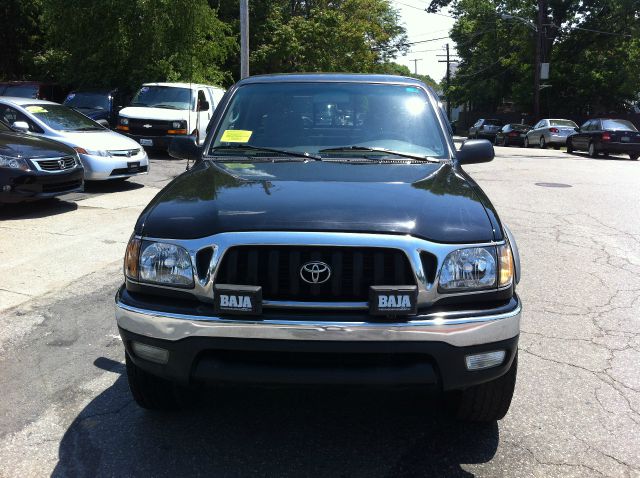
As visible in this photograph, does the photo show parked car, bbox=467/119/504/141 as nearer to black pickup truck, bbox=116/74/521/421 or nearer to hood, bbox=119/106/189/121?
hood, bbox=119/106/189/121

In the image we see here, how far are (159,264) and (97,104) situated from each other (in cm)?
1611

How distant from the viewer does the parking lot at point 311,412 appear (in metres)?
2.93

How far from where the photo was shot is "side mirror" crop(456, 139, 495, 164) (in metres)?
4.30

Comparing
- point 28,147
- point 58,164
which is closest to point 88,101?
point 28,147

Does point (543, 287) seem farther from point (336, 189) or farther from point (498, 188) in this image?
point (498, 188)

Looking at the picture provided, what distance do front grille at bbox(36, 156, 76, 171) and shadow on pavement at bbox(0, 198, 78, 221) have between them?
660mm

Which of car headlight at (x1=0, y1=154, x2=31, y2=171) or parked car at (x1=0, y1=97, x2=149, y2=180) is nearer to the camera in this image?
car headlight at (x1=0, y1=154, x2=31, y2=171)

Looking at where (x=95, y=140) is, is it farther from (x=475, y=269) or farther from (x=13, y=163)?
(x=475, y=269)

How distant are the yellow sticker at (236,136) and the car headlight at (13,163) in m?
5.70

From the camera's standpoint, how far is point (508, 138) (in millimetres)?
33094

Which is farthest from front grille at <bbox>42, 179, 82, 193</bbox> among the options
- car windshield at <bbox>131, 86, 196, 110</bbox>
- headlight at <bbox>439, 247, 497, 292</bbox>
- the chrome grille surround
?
headlight at <bbox>439, 247, 497, 292</bbox>

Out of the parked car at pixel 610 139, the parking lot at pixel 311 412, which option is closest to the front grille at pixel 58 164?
the parking lot at pixel 311 412

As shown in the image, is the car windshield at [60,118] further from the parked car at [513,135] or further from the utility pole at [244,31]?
the parked car at [513,135]

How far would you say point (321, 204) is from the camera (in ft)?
9.37
